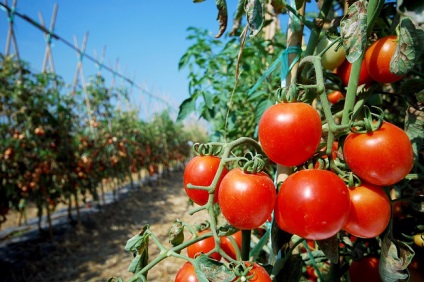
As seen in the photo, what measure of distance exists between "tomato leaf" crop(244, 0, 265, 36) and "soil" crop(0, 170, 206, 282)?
6.71ft

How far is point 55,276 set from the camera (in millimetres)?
2670

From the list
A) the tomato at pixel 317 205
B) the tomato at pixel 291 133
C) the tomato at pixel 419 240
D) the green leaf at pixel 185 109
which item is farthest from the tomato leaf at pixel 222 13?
the green leaf at pixel 185 109

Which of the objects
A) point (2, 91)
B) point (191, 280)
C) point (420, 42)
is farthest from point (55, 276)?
point (420, 42)

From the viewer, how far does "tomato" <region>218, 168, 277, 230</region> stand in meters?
0.40

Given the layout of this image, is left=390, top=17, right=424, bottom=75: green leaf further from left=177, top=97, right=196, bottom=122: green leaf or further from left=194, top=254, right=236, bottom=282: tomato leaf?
left=177, top=97, right=196, bottom=122: green leaf

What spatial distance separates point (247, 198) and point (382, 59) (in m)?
0.32

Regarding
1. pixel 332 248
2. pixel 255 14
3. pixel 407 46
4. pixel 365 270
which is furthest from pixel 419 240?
pixel 255 14

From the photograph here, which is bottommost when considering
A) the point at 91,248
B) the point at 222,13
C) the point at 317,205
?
the point at 91,248

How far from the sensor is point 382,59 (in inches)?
18.6

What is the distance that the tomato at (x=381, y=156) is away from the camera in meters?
0.37

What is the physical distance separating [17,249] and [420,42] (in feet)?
13.0

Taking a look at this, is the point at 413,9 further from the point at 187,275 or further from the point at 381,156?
the point at 187,275

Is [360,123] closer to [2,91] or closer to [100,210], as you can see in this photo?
[2,91]

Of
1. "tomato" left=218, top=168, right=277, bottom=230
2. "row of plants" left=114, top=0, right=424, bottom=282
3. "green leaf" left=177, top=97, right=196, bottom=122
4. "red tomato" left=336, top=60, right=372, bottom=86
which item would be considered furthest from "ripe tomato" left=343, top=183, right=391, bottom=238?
"green leaf" left=177, top=97, right=196, bottom=122
